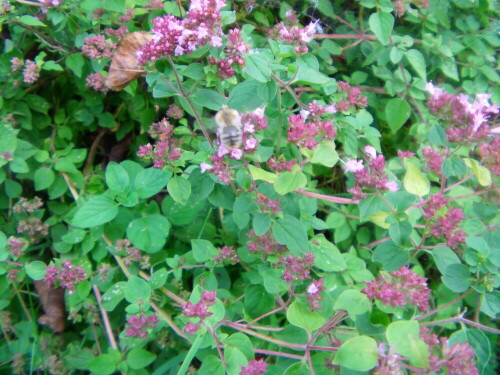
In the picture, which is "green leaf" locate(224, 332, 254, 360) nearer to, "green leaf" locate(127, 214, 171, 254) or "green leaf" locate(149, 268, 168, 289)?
"green leaf" locate(149, 268, 168, 289)

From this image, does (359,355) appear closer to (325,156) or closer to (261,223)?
(261,223)

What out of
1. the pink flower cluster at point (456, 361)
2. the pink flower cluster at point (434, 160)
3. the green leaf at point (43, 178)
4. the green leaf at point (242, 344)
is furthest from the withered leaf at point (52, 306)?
the pink flower cluster at point (434, 160)

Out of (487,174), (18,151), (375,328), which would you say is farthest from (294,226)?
(18,151)

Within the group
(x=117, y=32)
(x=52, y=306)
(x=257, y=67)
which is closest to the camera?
(x=257, y=67)

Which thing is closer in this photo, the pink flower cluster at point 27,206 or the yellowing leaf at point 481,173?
the yellowing leaf at point 481,173

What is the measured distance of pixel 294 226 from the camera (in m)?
1.76

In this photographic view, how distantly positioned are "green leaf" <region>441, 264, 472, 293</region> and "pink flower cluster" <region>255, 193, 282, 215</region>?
90 centimetres

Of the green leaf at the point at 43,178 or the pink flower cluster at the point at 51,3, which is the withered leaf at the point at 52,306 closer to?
the green leaf at the point at 43,178

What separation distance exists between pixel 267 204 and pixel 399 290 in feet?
2.23

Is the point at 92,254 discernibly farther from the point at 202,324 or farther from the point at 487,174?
the point at 487,174

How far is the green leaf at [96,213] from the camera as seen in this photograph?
2.12m

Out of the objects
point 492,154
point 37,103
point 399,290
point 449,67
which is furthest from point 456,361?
point 37,103

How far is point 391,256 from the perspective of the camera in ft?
5.99

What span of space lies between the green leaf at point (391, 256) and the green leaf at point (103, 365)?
1.63 meters
